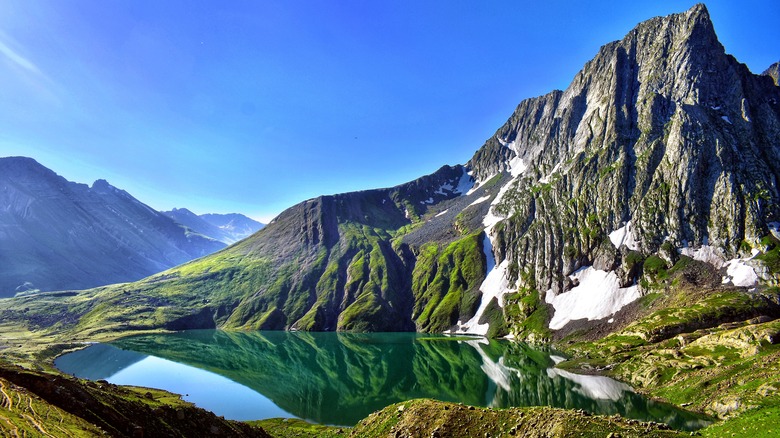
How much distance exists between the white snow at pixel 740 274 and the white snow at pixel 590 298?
89.1 ft

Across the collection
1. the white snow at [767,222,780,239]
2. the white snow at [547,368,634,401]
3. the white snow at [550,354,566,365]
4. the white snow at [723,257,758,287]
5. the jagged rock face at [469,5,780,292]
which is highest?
the jagged rock face at [469,5,780,292]

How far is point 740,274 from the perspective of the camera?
121 metres

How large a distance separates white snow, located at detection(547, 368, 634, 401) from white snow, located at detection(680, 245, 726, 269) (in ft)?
262

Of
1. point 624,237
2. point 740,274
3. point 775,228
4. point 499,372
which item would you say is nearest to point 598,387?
point 499,372

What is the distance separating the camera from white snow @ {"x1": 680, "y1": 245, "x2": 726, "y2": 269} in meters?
131

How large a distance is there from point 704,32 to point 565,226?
396 ft

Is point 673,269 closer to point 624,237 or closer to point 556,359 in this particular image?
point 624,237

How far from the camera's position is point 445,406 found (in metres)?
41.2

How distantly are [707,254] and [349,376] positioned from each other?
133m

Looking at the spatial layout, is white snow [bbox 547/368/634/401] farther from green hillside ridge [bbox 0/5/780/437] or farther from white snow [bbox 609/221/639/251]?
white snow [bbox 609/221/639/251]

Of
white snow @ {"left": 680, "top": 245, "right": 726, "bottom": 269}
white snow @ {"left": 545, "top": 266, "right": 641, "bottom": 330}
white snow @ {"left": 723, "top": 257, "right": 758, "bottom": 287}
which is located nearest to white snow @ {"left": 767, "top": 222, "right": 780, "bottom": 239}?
white snow @ {"left": 723, "top": 257, "right": 758, "bottom": 287}

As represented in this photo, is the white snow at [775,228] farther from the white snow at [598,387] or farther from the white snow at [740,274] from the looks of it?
the white snow at [598,387]

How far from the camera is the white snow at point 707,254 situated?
13112 centimetres

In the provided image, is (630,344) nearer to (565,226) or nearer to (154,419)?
(565,226)
